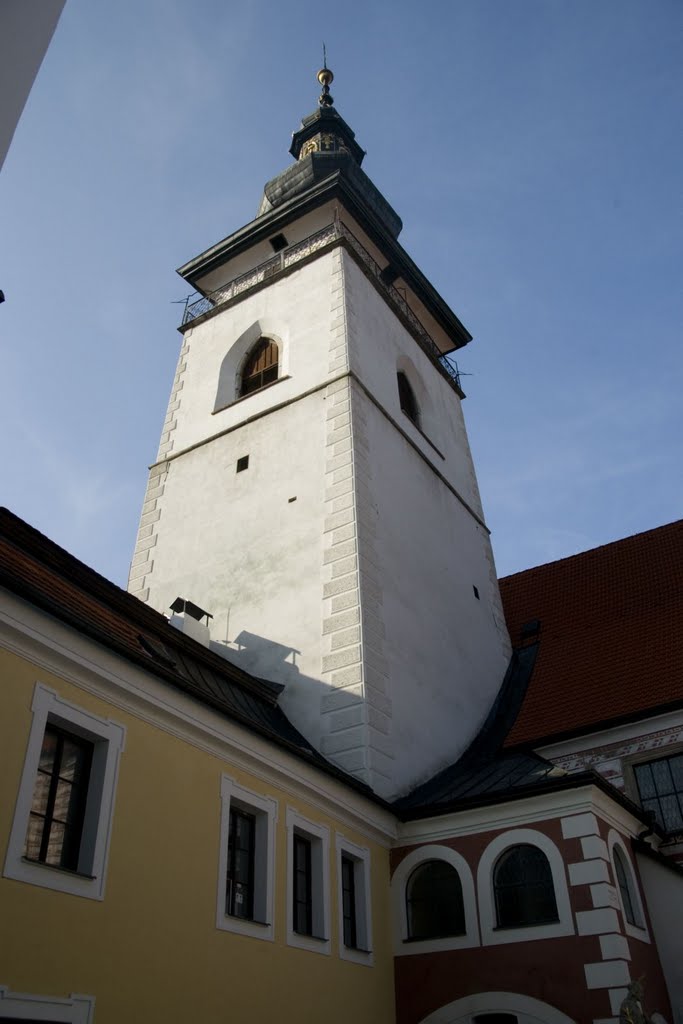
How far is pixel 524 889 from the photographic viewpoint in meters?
8.42

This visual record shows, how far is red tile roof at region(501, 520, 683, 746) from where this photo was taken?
11625 millimetres

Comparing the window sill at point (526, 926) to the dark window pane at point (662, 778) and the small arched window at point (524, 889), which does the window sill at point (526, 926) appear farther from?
the dark window pane at point (662, 778)

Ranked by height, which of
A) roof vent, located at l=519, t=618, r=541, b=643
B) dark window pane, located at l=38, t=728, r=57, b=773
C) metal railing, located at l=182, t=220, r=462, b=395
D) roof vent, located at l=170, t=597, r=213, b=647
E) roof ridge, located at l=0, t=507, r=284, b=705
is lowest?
dark window pane, located at l=38, t=728, r=57, b=773

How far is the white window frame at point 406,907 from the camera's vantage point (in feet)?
27.9

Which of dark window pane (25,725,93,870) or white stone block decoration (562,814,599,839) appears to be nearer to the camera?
dark window pane (25,725,93,870)

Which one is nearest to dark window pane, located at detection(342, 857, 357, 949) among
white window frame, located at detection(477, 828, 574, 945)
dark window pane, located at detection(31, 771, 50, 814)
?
white window frame, located at detection(477, 828, 574, 945)

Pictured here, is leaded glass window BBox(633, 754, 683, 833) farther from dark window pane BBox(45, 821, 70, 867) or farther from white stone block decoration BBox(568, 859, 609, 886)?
dark window pane BBox(45, 821, 70, 867)

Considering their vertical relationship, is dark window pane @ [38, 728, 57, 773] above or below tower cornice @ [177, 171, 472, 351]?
below

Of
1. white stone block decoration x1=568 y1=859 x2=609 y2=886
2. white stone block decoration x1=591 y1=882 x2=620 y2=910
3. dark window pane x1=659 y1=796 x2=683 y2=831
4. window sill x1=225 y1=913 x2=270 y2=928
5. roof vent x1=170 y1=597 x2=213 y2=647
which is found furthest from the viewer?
roof vent x1=170 y1=597 x2=213 y2=647

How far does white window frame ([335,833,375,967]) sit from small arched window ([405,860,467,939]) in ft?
1.88

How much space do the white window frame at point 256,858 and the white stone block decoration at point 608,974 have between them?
277 centimetres

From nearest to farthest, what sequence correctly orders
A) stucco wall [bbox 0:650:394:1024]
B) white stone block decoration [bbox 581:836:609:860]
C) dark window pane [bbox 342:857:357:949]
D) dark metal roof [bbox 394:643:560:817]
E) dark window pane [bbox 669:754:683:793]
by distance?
stucco wall [bbox 0:650:394:1024], white stone block decoration [bbox 581:836:609:860], dark window pane [bbox 342:857:357:949], dark metal roof [bbox 394:643:560:817], dark window pane [bbox 669:754:683:793]

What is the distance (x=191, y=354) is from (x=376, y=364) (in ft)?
12.8

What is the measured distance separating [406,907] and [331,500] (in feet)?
16.7
